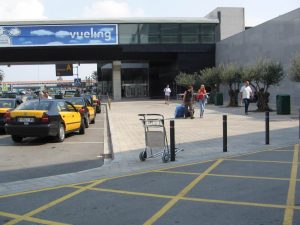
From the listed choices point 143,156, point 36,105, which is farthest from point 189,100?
point 143,156

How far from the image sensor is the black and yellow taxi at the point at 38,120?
46.5 ft

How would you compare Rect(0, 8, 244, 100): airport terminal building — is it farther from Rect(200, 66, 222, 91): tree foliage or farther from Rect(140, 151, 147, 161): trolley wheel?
Rect(140, 151, 147, 161): trolley wheel

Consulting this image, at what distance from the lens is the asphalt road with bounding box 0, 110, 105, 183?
9922mm

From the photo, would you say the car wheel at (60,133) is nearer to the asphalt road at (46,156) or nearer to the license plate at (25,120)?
the asphalt road at (46,156)

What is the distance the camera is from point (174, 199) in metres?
6.98

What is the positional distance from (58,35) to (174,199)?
44.0 metres

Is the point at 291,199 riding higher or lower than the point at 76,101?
lower

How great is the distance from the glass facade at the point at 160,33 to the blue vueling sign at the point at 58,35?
1.29 metres

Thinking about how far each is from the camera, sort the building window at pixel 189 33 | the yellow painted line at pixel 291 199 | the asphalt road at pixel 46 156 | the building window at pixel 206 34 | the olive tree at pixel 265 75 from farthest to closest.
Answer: the building window at pixel 206 34, the building window at pixel 189 33, the olive tree at pixel 265 75, the asphalt road at pixel 46 156, the yellow painted line at pixel 291 199

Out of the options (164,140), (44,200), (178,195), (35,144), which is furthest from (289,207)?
(35,144)

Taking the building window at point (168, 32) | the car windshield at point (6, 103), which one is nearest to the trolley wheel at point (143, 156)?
the car windshield at point (6, 103)

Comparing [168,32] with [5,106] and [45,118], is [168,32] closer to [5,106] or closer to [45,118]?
[5,106]

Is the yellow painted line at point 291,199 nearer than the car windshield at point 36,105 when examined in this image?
Yes

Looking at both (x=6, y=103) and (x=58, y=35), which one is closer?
(x=6, y=103)
